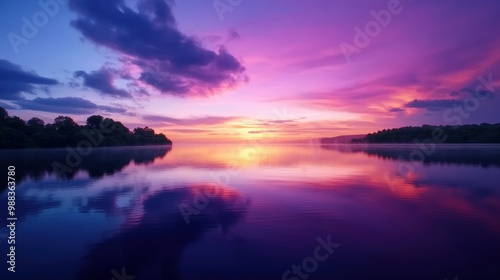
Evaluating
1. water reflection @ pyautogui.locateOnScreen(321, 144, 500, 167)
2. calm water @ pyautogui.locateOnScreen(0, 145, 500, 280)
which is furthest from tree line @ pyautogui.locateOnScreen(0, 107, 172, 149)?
water reflection @ pyautogui.locateOnScreen(321, 144, 500, 167)

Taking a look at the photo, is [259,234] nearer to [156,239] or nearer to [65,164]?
[156,239]

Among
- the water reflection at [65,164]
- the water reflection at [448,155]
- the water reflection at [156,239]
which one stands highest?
the water reflection at [448,155]

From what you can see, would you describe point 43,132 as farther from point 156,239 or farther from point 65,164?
point 156,239

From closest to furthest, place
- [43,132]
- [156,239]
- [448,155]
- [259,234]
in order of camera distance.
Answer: [156,239] < [259,234] < [448,155] < [43,132]

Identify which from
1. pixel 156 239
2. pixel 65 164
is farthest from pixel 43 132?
pixel 156 239

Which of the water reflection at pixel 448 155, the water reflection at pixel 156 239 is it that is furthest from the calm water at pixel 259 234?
the water reflection at pixel 448 155

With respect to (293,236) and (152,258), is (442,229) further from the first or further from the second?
(152,258)

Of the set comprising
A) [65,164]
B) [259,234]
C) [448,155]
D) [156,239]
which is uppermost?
[448,155]

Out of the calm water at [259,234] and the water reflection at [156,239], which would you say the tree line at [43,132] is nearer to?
the calm water at [259,234]

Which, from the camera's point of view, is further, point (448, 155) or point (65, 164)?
point (448, 155)

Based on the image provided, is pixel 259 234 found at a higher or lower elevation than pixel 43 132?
lower

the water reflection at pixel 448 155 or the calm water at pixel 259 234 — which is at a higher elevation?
the water reflection at pixel 448 155

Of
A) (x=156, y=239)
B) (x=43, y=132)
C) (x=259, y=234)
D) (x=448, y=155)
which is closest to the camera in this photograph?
(x=156, y=239)

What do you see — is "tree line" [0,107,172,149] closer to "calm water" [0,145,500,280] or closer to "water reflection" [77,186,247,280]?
"calm water" [0,145,500,280]
